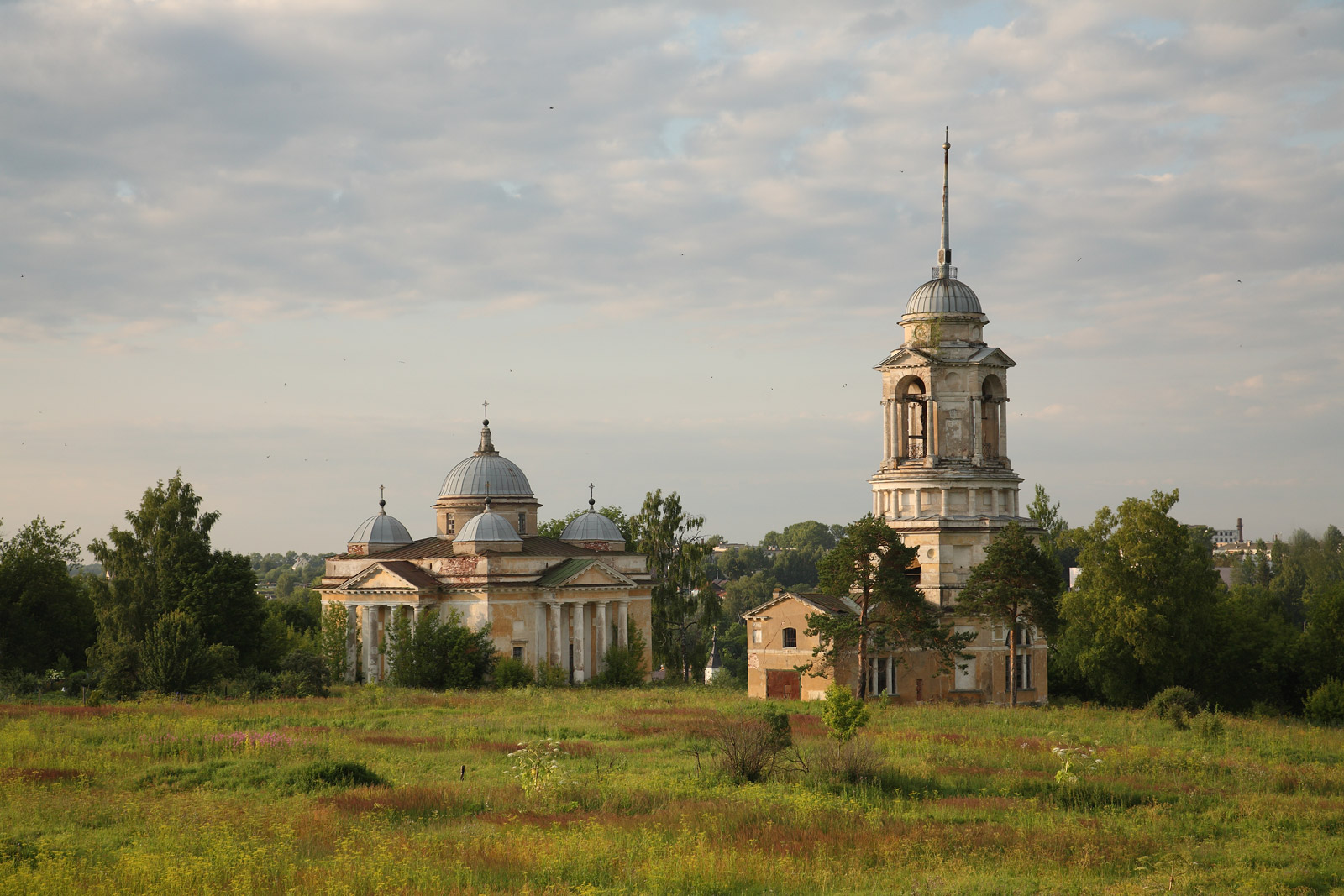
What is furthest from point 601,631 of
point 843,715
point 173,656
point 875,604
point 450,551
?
point 843,715

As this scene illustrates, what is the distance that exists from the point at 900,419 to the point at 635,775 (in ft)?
79.1

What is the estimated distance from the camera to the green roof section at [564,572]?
171 ft

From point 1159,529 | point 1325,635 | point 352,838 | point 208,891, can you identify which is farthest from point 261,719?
point 1325,635

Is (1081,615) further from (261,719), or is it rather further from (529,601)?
(261,719)

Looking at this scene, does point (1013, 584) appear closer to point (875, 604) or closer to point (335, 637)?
point (875, 604)

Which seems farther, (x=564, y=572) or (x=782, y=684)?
(x=564, y=572)

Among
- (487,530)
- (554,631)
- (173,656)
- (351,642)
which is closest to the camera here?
(173,656)

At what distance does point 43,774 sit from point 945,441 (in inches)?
1230

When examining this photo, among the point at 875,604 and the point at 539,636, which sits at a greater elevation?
the point at 875,604

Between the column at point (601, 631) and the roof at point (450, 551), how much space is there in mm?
2523

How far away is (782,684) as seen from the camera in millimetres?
44531

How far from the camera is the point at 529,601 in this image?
52.3 metres

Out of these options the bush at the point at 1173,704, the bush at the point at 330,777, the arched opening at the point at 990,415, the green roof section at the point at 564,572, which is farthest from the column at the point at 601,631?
the bush at the point at 330,777

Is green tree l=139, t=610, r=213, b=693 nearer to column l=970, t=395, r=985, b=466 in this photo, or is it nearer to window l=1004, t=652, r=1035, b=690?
column l=970, t=395, r=985, b=466
